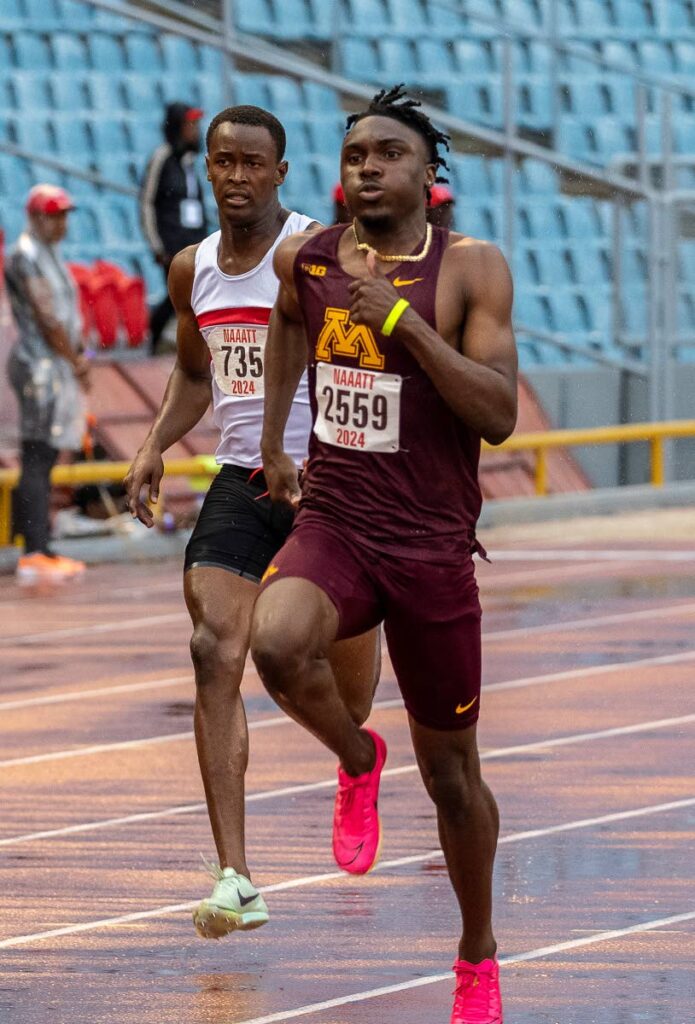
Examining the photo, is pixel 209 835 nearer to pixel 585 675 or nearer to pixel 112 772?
pixel 112 772

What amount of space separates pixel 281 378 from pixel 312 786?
10.3 ft

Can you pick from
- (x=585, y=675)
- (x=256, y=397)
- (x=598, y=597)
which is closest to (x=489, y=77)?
(x=598, y=597)

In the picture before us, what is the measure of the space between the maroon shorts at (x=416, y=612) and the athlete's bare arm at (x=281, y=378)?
0.45m

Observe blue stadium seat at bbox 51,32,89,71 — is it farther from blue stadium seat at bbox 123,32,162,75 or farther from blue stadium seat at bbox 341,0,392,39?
blue stadium seat at bbox 341,0,392,39

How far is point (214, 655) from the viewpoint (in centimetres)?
698

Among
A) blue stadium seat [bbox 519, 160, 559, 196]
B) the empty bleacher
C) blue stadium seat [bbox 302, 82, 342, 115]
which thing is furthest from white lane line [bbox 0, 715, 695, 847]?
blue stadium seat [bbox 519, 160, 559, 196]

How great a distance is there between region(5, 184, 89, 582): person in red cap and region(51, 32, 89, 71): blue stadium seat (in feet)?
18.9

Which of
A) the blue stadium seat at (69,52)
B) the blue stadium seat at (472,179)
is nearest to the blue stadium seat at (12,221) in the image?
the blue stadium seat at (69,52)

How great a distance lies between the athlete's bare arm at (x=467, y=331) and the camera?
5723 millimetres

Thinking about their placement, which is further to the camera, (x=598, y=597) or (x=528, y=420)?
(x=528, y=420)

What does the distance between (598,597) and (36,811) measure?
7381 mm

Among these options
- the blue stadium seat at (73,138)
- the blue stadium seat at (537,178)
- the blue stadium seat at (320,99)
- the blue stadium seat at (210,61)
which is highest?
the blue stadium seat at (210,61)

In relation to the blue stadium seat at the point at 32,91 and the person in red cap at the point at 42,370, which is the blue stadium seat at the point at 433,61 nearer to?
the blue stadium seat at the point at 32,91

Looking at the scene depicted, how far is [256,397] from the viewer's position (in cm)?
732
